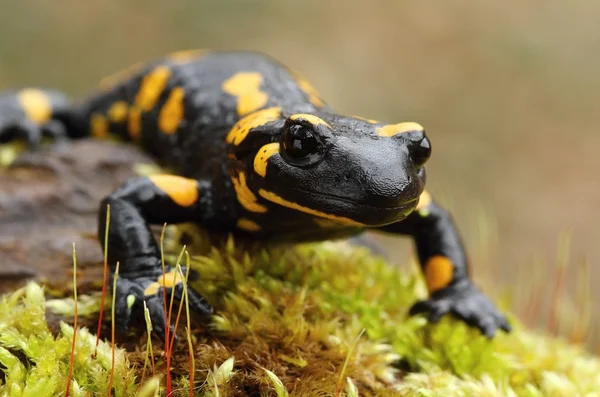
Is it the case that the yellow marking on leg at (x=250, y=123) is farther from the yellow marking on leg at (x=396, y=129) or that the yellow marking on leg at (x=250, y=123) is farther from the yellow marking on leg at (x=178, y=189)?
the yellow marking on leg at (x=396, y=129)

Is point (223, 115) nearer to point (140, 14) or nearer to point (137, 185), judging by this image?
point (137, 185)

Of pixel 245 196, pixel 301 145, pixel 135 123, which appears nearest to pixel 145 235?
pixel 245 196

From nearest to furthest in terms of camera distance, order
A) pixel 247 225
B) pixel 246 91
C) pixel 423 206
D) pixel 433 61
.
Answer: pixel 247 225 → pixel 423 206 → pixel 246 91 → pixel 433 61

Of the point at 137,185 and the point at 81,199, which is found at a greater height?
the point at 137,185

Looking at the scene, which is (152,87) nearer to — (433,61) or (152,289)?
(152,289)

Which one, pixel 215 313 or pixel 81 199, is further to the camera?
pixel 81 199

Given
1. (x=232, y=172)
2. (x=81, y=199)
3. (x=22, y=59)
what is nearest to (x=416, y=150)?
(x=232, y=172)

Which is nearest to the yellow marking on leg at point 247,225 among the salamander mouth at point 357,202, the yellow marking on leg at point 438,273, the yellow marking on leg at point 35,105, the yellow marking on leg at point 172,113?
the salamander mouth at point 357,202
